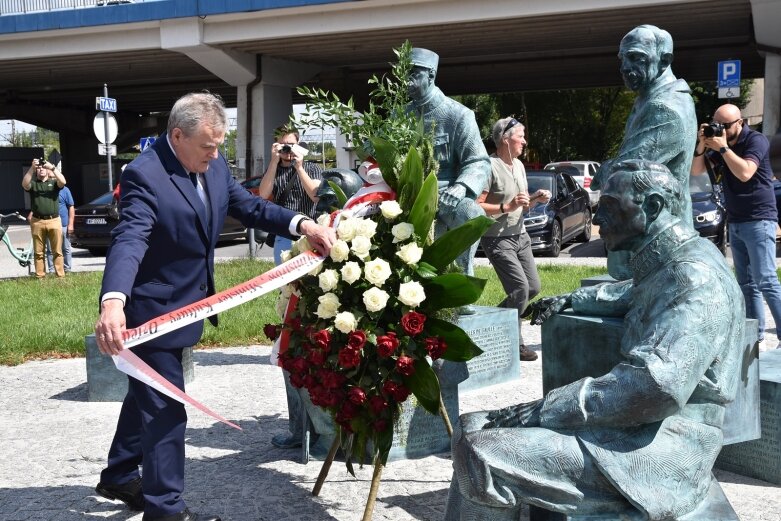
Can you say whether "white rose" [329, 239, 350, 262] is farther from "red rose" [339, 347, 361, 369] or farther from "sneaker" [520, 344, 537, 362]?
"sneaker" [520, 344, 537, 362]

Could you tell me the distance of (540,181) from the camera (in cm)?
1769

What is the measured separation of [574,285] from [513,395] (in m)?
5.02

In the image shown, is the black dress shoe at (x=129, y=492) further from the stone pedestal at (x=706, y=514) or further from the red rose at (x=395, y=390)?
the stone pedestal at (x=706, y=514)

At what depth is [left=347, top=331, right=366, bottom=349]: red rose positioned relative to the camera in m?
3.59

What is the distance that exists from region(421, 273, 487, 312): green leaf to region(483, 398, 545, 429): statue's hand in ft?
2.15

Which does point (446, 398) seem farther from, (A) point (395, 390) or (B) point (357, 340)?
(B) point (357, 340)

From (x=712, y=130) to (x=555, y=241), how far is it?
31.2ft

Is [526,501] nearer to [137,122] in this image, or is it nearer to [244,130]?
[244,130]

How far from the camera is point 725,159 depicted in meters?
7.08

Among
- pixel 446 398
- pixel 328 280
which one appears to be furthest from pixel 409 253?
pixel 446 398

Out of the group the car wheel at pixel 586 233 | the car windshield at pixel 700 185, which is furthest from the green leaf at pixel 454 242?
the car wheel at pixel 586 233

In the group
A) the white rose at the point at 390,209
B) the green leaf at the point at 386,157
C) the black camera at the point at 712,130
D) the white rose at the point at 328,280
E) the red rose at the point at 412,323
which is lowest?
the red rose at the point at 412,323

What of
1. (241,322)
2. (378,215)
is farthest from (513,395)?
(241,322)

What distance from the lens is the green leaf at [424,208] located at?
3842 millimetres
